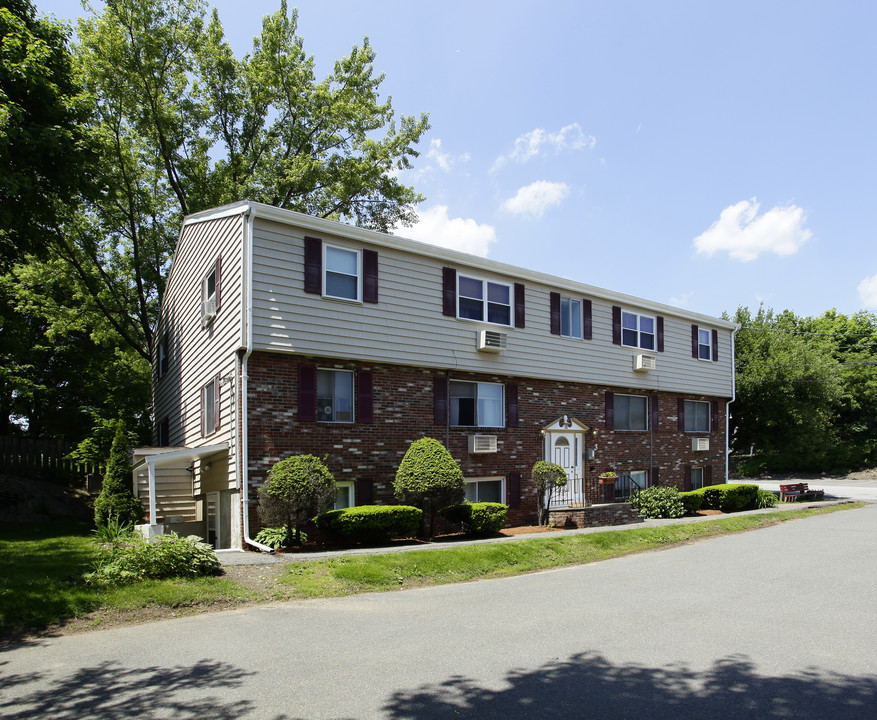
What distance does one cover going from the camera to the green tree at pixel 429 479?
558 inches

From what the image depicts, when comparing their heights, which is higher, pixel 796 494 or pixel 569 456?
pixel 569 456

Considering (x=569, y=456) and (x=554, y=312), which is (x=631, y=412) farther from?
(x=554, y=312)

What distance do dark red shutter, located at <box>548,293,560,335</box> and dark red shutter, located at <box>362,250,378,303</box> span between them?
5.93 m

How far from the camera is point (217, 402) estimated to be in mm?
15258

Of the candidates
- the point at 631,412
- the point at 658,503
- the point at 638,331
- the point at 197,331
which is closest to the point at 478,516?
the point at 658,503

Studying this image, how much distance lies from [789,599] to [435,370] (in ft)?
31.1

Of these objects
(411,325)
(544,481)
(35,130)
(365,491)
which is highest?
(35,130)

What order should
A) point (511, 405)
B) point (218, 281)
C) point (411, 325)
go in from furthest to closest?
point (511, 405), point (411, 325), point (218, 281)

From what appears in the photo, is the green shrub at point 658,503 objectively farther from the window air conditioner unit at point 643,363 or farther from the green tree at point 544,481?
the window air conditioner unit at point 643,363

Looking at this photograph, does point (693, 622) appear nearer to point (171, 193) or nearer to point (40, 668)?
point (40, 668)

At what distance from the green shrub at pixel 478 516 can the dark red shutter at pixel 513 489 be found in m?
2.41

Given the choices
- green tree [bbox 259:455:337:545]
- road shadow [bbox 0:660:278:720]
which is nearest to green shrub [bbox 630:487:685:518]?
green tree [bbox 259:455:337:545]

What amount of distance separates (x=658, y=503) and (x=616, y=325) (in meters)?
5.53

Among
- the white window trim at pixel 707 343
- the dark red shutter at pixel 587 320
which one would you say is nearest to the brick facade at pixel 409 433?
the dark red shutter at pixel 587 320
